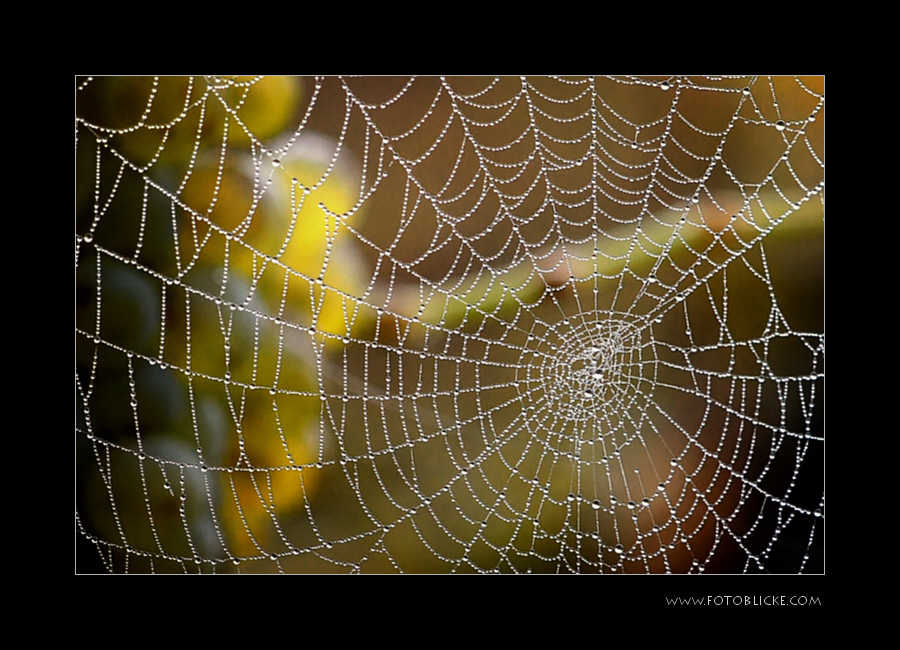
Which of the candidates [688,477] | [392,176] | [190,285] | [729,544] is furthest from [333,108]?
[729,544]

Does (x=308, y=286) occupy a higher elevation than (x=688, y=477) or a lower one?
higher

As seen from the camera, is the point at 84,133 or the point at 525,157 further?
the point at 525,157

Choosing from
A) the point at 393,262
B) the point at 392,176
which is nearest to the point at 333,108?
the point at 392,176

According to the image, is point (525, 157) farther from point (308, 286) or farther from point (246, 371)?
point (246, 371)

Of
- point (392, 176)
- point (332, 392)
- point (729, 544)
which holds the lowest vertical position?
point (729, 544)

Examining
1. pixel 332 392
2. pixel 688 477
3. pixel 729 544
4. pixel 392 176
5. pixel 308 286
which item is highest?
pixel 392 176

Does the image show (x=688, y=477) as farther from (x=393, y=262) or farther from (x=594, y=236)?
(x=393, y=262)
